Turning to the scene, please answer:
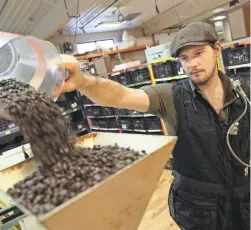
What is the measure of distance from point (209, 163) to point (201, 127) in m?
0.20

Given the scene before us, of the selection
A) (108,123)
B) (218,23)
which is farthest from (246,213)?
(218,23)

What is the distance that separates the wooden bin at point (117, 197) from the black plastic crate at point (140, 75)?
4.08 meters

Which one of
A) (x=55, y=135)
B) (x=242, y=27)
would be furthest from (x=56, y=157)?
(x=242, y=27)

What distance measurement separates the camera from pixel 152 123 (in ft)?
16.5

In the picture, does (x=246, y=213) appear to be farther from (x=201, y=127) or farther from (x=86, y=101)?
(x=86, y=101)

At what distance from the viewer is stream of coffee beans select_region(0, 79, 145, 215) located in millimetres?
801

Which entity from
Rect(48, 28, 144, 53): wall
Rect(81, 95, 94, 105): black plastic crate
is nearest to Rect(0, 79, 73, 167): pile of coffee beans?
Rect(81, 95, 94, 105): black plastic crate

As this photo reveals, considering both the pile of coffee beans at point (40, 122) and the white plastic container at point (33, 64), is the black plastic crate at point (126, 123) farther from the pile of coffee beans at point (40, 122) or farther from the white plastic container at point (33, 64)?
the pile of coffee beans at point (40, 122)

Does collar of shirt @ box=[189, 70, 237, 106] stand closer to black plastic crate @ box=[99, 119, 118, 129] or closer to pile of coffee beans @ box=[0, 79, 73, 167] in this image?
pile of coffee beans @ box=[0, 79, 73, 167]

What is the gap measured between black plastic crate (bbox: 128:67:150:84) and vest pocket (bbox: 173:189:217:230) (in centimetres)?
356

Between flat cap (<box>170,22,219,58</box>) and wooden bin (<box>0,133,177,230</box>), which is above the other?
flat cap (<box>170,22,219,58</box>)

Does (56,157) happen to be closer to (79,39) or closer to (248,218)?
(248,218)

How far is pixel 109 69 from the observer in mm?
5984

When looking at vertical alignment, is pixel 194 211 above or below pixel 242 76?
below
